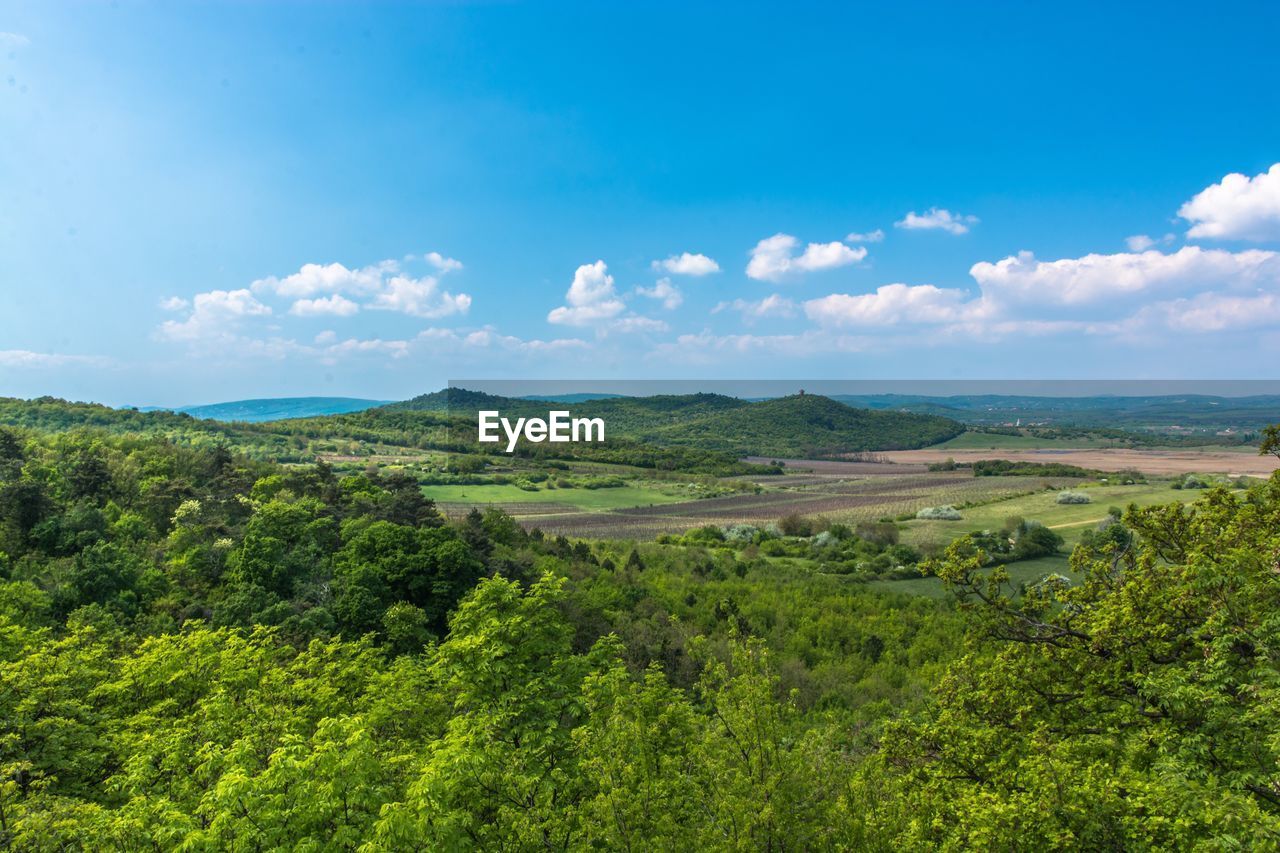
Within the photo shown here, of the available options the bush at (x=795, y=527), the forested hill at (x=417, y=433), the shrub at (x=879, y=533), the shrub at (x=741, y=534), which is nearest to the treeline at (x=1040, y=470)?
the forested hill at (x=417, y=433)

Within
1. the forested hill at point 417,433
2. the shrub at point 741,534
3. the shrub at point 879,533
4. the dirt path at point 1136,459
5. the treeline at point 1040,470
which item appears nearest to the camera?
the shrub at point 879,533

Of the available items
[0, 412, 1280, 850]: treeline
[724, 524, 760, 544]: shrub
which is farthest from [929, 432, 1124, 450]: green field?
[0, 412, 1280, 850]: treeline

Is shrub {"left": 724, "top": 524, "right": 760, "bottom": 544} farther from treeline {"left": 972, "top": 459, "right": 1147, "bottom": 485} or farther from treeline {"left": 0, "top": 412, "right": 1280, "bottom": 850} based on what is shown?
treeline {"left": 972, "top": 459, "right": 1147, "bottom": 485}

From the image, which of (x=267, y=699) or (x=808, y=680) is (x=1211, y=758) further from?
(x=808, y=680)

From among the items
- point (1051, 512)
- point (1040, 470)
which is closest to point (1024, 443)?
point (1040, 470)

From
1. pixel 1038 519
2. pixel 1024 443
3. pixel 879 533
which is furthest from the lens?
pixel 1024 443

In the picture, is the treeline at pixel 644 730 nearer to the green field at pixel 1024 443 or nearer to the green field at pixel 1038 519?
the green field at pixel 1038 519

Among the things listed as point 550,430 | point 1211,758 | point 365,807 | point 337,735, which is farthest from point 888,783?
point 550,430

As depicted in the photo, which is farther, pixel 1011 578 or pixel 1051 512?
pixel 1051 512

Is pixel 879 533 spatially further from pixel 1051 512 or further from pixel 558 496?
pixel 558 496
